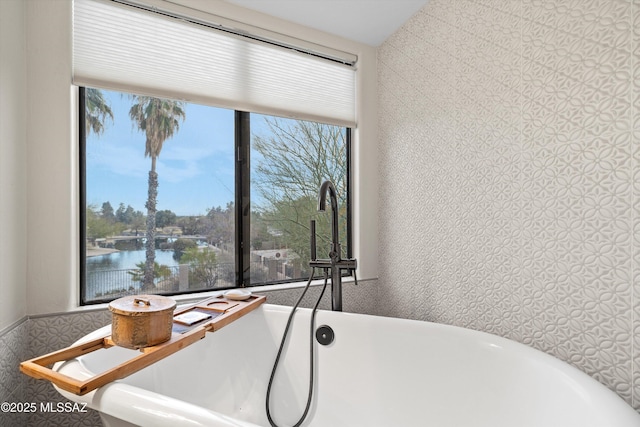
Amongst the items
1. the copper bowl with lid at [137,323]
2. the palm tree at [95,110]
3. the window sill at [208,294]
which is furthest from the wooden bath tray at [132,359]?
the palm tree at [95,110]

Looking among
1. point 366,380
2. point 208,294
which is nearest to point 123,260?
point 208,294

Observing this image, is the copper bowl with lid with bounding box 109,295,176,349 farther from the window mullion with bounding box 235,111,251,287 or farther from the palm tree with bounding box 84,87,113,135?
the palm tree with bounding box 84,87,113,135

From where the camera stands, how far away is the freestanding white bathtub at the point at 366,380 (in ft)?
2.88

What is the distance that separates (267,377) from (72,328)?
852mm

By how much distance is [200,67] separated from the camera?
172cm

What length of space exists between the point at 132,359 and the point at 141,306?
5.9 inches

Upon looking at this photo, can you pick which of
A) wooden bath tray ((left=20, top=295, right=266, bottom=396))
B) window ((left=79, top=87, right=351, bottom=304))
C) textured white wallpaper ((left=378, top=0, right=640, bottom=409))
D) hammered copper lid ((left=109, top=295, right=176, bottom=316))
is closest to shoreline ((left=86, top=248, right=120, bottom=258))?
window ((left=79, top=87, right=351, bottom=304))

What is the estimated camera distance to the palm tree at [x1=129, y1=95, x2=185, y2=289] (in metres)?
1.68

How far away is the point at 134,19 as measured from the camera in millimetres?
1571

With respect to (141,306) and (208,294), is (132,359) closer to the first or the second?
(141,306)

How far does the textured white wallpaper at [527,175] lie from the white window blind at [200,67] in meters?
0.48

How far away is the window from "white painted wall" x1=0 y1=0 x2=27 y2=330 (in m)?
0.23

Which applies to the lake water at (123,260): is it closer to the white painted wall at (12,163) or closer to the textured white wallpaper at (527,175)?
the white painted wall at (12,163)

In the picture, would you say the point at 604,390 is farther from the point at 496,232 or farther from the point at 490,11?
the point at 490,11
